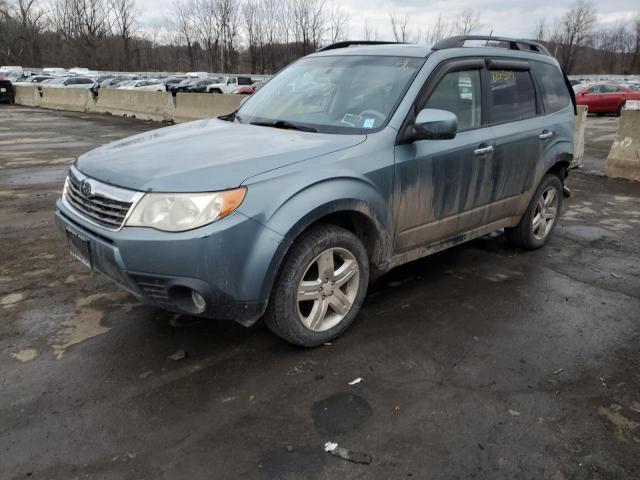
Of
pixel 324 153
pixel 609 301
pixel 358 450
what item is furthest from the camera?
pixel 609 301

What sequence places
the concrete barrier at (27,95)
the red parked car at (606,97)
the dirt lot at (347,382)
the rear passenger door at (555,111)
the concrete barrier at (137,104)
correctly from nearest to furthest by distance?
the dirt lot at (347,382) → the rear passenger door at (555,111) → the concrete barrier at (137,104) → the red parked car at (606,97) → the concrete barrier at (27,95)

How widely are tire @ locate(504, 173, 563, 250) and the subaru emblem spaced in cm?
380

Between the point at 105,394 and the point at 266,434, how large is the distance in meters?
0.95

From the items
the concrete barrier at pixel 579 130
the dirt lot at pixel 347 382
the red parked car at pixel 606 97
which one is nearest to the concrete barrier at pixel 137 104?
the concrete barrier at pixel 579 130

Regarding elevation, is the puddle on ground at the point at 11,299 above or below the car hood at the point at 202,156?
below

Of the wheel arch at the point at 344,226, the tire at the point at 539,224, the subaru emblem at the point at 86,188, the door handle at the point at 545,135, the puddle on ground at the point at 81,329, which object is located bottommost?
the puddle on ground at the point at 81,329

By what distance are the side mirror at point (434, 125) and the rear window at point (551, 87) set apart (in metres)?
1.98

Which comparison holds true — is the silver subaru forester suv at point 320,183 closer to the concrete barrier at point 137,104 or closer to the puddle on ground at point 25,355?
the puddle on ground at point 25,355

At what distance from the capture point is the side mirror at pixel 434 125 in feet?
10.9

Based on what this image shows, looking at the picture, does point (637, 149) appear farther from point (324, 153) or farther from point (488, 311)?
point (324, 153)

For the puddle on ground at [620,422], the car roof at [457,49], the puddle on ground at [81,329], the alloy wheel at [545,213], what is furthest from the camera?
the alloy wheel at [545,213]

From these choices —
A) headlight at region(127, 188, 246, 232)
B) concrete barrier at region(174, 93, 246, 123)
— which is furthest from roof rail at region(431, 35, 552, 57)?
concrete barrier at region(174, 93, 246, 123)

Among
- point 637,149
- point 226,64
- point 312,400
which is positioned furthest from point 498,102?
point 226,64

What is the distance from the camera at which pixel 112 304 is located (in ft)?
12.6
